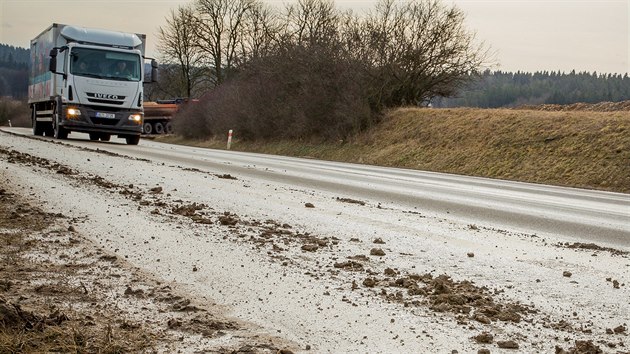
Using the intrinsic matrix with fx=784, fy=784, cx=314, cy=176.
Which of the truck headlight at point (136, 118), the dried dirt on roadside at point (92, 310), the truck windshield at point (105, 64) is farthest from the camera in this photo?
the truck headlight at point (136, 118)

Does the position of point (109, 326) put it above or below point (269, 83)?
below

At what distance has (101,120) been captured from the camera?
92.9ft

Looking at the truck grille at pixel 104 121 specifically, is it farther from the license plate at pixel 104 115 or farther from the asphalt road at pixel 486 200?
the asphalt road at pixel 486 200

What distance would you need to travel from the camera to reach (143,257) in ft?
23.5

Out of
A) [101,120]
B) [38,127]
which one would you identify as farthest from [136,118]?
[38,127]

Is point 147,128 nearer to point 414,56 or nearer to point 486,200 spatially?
point 414,56

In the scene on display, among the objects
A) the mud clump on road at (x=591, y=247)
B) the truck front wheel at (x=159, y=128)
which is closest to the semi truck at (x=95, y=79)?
the mud clump on road at (x=591, y=247)

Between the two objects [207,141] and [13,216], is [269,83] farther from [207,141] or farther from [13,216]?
[13,216]

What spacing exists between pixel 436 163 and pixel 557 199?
13.3m

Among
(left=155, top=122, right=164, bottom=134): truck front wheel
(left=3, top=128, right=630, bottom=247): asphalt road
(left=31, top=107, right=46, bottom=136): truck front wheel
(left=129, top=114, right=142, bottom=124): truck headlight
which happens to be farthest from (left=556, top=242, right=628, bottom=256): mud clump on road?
(left=155, top=122, right=164, bottom=134): truck front wheel

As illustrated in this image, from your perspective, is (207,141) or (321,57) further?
(207,141)

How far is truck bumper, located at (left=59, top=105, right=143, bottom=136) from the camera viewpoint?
27.8 meters

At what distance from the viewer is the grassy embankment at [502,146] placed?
2272 cm

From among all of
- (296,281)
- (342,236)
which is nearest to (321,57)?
(342,236)
